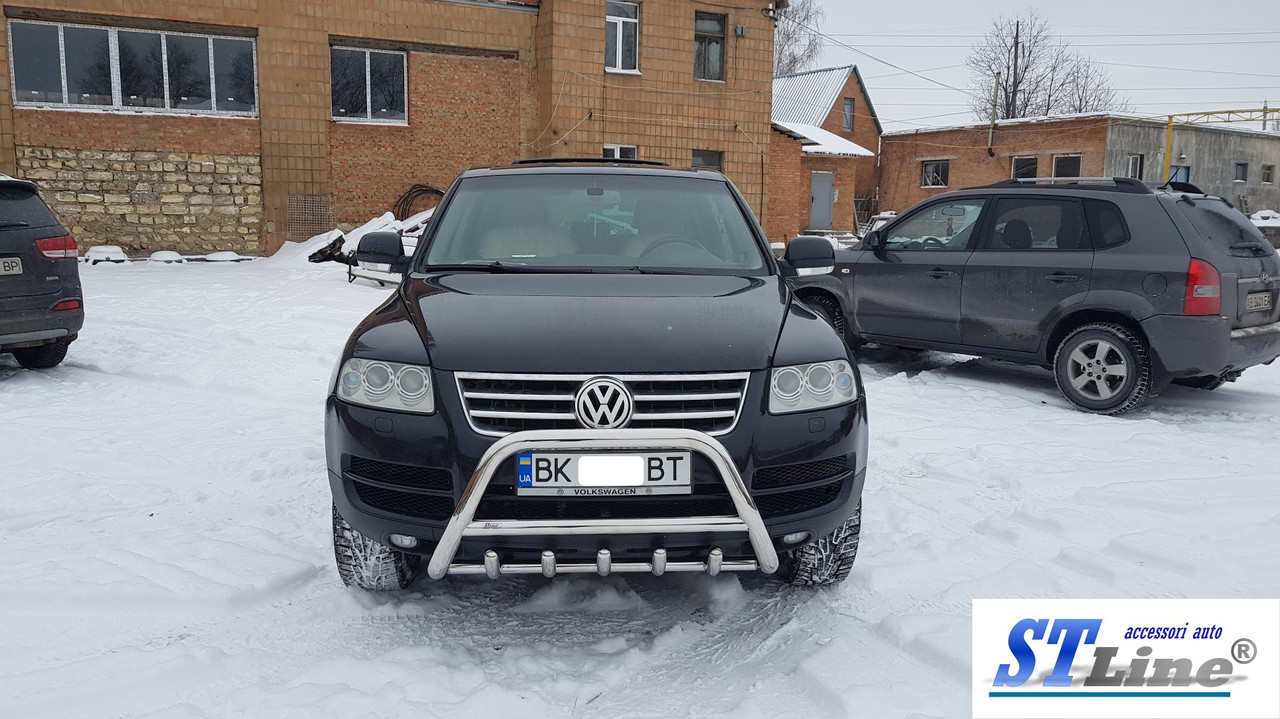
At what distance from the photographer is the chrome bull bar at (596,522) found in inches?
105

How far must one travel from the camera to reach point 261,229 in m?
18.3

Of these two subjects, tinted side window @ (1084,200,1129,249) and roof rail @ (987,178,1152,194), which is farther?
roof rail @ (987,178,1152,194)

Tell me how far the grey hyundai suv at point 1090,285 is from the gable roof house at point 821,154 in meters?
16.1

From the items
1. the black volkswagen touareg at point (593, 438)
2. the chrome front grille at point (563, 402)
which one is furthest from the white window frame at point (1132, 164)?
the chrome front grille at point (563, 402)

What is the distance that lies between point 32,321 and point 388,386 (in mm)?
5612

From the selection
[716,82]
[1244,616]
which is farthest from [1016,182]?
[716,82]

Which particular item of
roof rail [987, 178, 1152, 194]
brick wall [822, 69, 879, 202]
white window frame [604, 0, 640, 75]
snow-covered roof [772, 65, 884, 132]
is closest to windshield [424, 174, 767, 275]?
roof rail [987, 178, 1152, 194]

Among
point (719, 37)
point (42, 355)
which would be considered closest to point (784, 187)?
point (719, 37)

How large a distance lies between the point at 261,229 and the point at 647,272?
1665 centimetres

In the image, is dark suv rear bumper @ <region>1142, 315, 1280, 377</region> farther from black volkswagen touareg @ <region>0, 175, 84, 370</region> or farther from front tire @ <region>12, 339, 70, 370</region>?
front tire @ <region>12, 339, 70, 370</region>

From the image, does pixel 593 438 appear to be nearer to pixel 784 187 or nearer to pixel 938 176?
pixel 784 187

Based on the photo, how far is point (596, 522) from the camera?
2.71m

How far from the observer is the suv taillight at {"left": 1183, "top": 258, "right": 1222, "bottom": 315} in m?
5.96

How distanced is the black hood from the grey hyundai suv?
2.28 m
